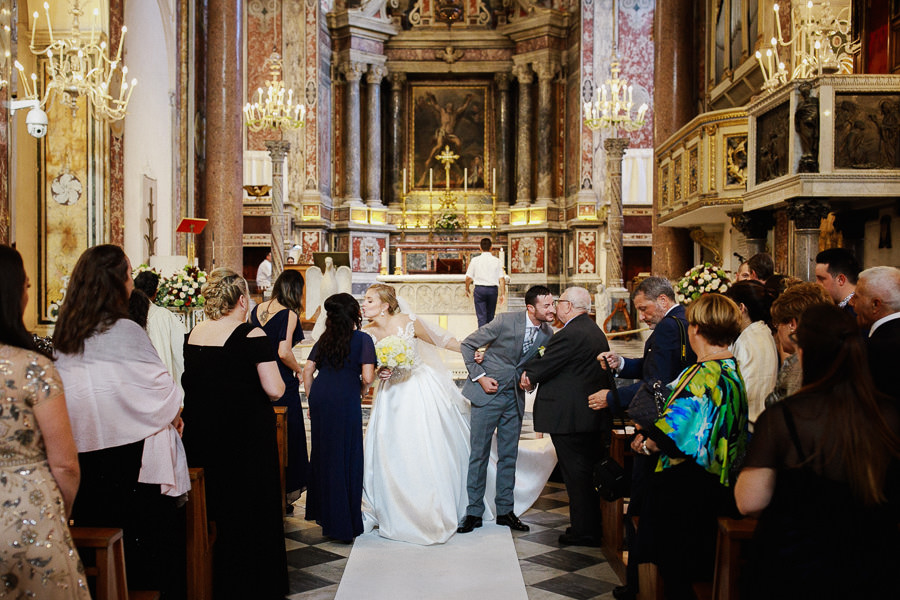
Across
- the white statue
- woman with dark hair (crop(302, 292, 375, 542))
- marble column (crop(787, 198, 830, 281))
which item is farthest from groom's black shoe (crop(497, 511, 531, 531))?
the white statue

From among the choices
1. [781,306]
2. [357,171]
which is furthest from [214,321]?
[357,171]

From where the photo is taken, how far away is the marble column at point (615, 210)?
1672 centimetres

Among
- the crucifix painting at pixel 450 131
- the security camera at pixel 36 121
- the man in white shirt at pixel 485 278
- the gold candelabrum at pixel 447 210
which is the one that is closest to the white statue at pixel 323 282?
the man in white shirt at pixel 485 278

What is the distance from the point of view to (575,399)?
5.43 meters

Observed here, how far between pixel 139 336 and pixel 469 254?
20903mm

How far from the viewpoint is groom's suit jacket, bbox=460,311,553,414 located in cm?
581

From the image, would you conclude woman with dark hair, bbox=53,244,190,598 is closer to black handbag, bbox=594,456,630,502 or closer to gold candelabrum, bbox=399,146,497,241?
black handbag, bbox=594,456,630,502

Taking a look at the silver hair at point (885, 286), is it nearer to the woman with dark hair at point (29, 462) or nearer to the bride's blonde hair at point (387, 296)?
the bride's blonde hair at point (387, 296)

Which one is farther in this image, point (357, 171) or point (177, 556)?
point (357, 171)

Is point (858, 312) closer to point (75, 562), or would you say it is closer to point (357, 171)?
point (75, 562)

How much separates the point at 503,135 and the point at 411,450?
19.7m

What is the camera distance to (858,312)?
404 centimetres

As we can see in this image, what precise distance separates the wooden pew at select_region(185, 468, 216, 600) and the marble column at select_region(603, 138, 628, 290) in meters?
13.8

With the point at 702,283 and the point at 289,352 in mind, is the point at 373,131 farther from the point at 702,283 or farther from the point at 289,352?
A: the point at 289,352
